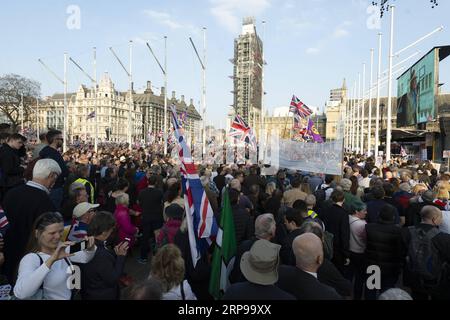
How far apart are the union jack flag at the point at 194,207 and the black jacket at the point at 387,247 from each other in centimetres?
240

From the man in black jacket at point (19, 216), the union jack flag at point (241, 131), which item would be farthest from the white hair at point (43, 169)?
the union jack flag at point (241, 131)

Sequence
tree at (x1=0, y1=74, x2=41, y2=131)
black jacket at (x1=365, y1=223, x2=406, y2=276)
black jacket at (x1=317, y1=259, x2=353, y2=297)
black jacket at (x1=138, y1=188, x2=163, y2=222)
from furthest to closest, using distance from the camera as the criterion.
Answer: tree at (x1=0, y1=74, x2=41, y2=131), black jacket at (x1=138, y1=188, x2=163, y2=222), black jacket at (x1=365, y1=223, x2=406, y2=276), black jacket at (x1=317, y1=259, x2=353, y2=297)

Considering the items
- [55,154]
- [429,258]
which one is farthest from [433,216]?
[55,154]

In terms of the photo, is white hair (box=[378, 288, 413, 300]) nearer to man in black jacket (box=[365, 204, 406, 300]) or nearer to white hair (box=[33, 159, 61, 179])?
man in black jacket (box=[365, 204, 406, 300])

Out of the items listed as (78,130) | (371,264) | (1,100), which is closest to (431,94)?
(371,264)

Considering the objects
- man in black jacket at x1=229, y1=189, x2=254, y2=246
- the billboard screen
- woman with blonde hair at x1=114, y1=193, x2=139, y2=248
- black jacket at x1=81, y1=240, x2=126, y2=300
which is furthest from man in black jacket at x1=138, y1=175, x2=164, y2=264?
the billboard screen

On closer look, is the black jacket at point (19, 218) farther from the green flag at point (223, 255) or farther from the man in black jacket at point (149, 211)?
the man in black jacket at point (149, 211)

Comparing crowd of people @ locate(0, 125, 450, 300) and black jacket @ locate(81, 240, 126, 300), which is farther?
black jacket @ locate(81, 240, 126, 300)

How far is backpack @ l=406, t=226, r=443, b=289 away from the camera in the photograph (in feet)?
14.6

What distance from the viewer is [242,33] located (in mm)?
82312

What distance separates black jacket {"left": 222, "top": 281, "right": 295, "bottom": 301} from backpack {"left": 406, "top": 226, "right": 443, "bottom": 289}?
262 cm

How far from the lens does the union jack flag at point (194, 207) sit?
392cm
